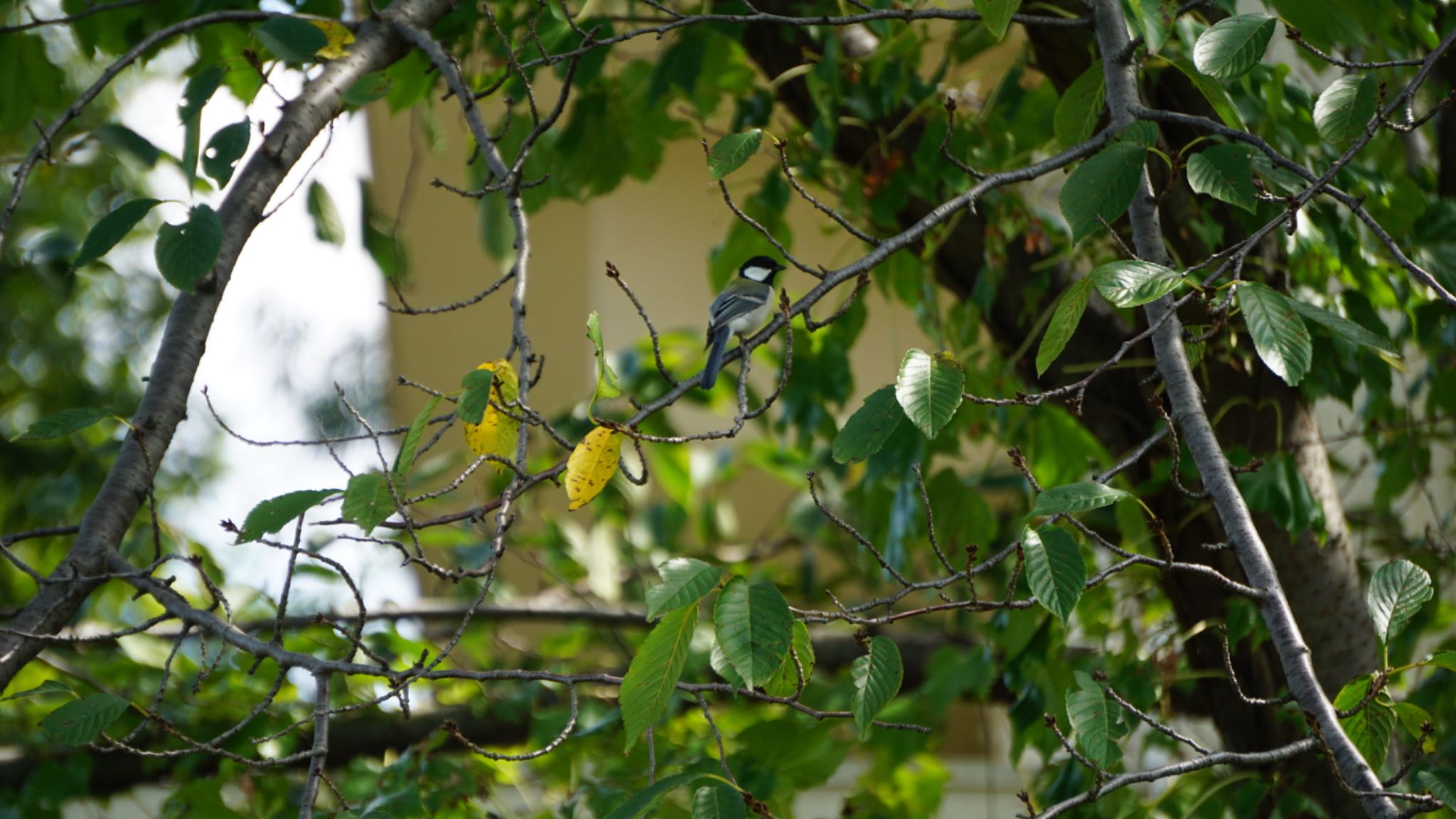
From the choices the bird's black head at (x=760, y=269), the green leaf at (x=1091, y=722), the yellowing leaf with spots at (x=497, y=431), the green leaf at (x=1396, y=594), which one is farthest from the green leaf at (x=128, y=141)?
the green leaf at (x=1396, y=594)

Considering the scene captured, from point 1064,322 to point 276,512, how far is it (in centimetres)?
87

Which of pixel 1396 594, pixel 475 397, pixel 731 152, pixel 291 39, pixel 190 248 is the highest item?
pixel 291 39

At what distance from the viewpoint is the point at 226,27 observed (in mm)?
2795

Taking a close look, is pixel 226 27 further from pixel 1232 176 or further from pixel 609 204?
pixel 609 204

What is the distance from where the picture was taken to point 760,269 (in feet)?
10.9

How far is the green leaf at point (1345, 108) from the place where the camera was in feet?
5.02

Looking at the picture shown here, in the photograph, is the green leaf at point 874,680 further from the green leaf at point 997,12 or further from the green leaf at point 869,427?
the green leaf at point 997,12

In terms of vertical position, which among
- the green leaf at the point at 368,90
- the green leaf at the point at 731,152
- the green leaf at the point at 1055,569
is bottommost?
the green leaf at the point at 1055,569

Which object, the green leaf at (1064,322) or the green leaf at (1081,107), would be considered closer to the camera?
the green leaf at (1064,322)

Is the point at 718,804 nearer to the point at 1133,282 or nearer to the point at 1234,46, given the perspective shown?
the point at 1133,282

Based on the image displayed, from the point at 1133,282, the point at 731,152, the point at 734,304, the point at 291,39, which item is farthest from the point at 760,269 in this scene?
the point at 1133,282

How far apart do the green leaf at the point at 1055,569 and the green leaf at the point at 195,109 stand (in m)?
1.29

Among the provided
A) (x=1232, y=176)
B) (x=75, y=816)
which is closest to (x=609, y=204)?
(x=75, y=816)

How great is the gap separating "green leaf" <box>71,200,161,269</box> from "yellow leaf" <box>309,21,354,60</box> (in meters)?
0.42
